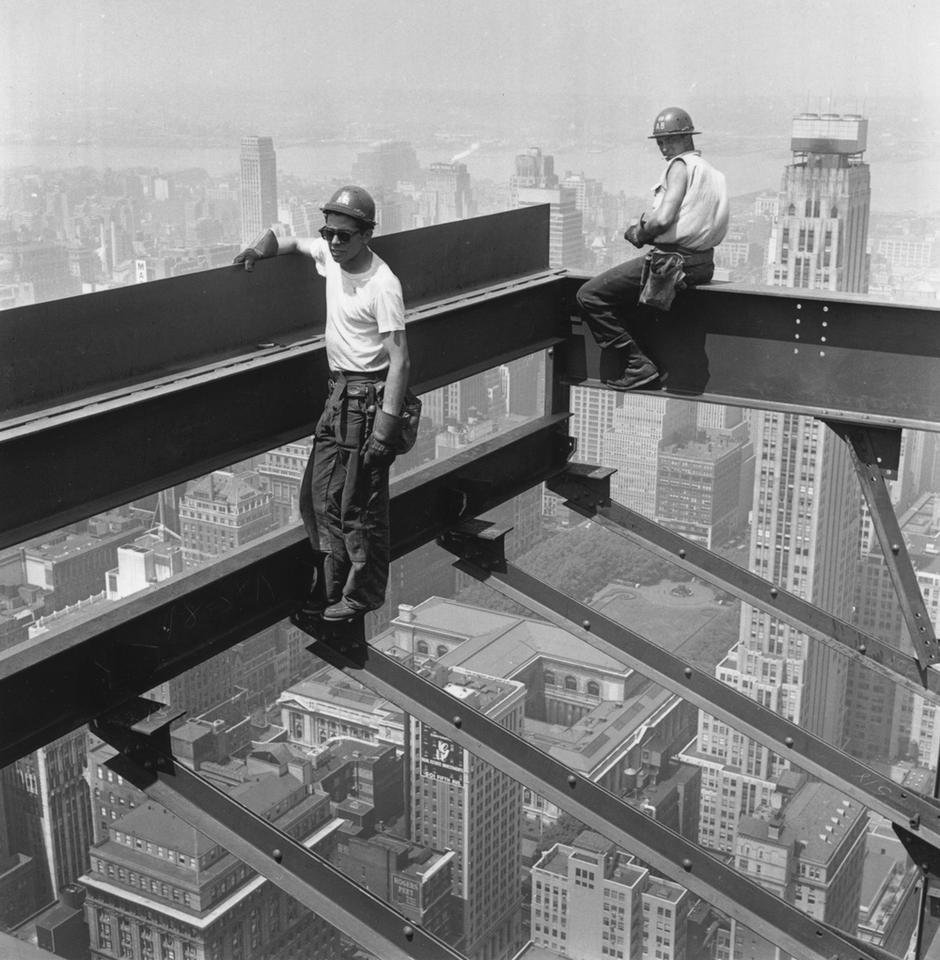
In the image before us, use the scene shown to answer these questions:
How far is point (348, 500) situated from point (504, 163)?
30638 millimetres

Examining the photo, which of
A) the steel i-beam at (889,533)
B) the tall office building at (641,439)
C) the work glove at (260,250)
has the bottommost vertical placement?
the tall office building at (641,439)

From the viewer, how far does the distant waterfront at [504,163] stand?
22.9 m

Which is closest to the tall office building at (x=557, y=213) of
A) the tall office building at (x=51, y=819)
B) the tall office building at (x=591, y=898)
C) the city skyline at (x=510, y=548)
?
the city skyline at (x=510, y=548)

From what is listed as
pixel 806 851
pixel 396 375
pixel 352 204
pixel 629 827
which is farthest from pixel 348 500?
pixel 806 851

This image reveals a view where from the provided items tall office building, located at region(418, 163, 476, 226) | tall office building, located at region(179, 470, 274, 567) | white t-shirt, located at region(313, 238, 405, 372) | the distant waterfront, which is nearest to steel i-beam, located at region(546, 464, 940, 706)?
white t-shirt, located at region(313, 238, 405, 372)

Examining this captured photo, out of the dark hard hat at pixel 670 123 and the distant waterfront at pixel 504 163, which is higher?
the dark hard hat at pixel 670 123

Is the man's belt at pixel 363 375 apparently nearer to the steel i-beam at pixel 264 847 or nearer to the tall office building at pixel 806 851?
the steel i-beam at pixel 264 847

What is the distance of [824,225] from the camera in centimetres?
2578

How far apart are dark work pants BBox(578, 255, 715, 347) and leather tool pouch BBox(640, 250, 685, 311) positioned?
17cm

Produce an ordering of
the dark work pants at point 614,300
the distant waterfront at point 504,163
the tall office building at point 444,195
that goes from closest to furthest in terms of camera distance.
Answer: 1. the dark work pants at point 614,300
2. the distant waterfront at point 504,163
3. the tall office building at point 444,195

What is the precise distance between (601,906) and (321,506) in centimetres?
→ 2639

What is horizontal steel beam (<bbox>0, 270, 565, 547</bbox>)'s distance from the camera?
605cm

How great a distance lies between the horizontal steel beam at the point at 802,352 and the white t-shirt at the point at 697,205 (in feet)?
1.30

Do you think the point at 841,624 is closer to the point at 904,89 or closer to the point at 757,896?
the point at 757,896
